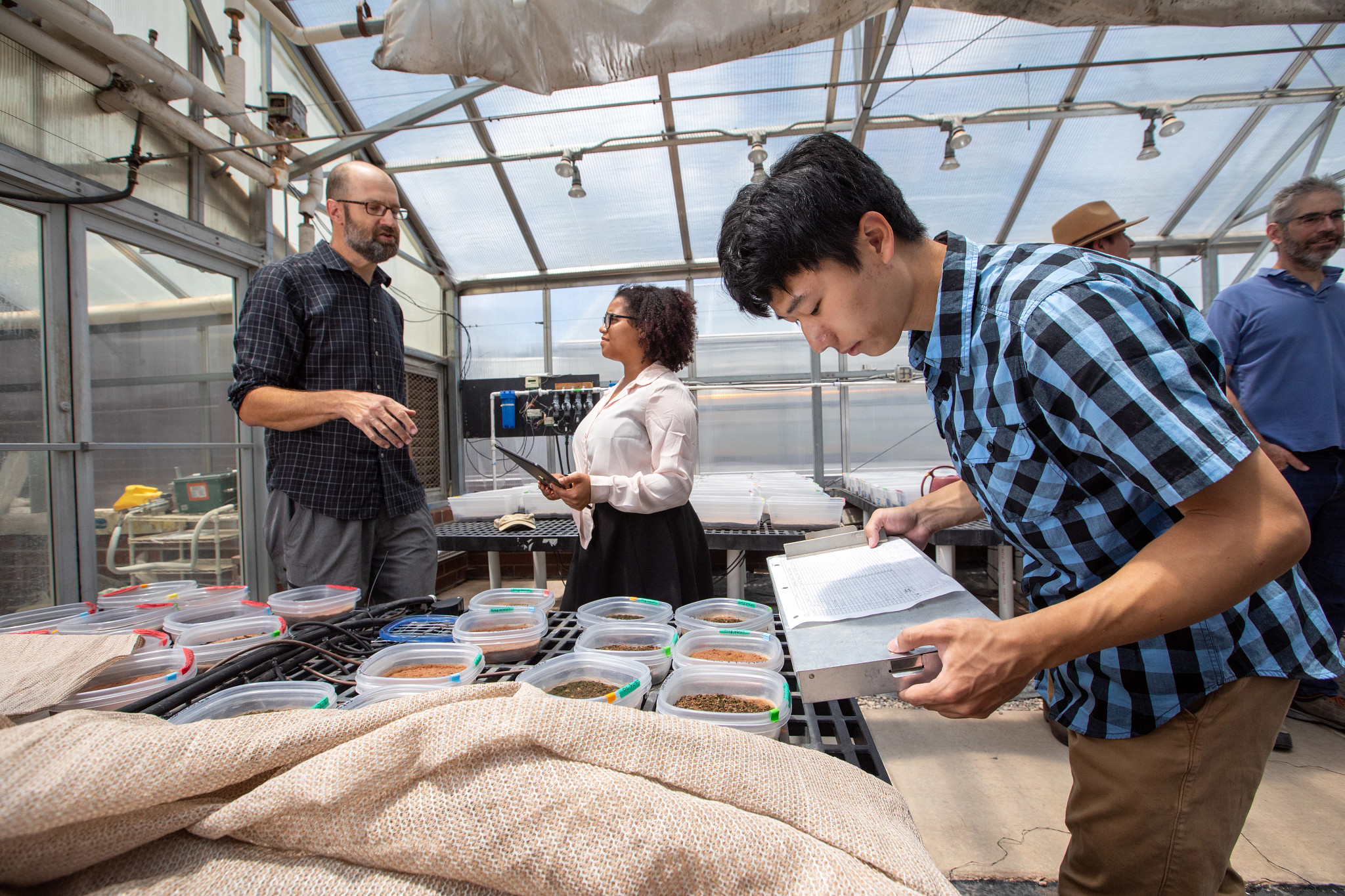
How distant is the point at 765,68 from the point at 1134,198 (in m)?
2.98

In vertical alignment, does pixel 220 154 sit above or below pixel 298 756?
above

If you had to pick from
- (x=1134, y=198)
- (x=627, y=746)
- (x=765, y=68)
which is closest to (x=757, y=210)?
(x=627, y=746)

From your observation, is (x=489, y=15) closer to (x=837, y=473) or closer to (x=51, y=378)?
(x=51, y=378)

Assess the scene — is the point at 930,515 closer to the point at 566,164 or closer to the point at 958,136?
the point at 958,136

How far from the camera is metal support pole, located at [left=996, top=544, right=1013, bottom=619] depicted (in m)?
2.78

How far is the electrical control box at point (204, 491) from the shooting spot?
306cm

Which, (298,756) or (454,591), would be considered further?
(454,591)

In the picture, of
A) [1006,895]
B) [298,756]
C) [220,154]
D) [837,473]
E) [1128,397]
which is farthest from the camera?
[837,473]

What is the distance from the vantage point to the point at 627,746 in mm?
501

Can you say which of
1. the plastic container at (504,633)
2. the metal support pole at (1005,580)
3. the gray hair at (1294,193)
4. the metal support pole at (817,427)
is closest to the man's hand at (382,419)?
the plastic container at (504,633)

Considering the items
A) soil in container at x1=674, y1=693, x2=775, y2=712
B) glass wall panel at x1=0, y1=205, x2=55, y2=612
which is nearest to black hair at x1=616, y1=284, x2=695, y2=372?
soil in container at x1=674, y1=693, x2=775, y2=712

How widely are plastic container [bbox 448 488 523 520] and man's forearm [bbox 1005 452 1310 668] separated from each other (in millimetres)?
3179

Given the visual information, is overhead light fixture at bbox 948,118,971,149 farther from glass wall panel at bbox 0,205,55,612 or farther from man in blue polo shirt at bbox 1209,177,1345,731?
glass wall panel at bbox 0,205,55,612

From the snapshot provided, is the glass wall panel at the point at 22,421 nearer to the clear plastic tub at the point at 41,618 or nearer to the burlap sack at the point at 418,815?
the clear plastic tub at the point at 41,618
